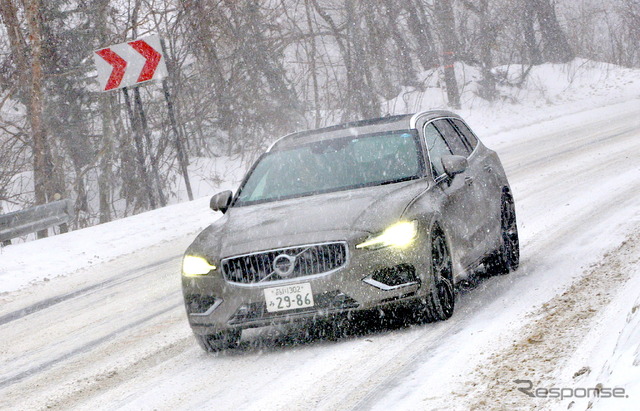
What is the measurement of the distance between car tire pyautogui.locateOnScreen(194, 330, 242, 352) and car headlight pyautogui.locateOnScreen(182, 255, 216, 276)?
45cm

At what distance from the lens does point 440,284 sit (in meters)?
7.38

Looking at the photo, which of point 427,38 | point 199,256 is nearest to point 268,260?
point 199,256

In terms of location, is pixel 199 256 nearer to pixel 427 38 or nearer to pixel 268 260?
pixel 268 260

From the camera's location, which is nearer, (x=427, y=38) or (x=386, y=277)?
(x=386, y=277)

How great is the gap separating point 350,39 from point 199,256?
24894 mm

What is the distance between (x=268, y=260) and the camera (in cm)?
704

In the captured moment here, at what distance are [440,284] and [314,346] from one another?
3.27 feet

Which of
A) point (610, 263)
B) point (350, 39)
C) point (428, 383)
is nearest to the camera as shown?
point (428, 383)

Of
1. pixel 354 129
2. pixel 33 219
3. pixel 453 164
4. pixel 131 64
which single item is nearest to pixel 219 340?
pixel 453 164

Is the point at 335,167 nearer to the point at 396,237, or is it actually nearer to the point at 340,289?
the point at 396,237

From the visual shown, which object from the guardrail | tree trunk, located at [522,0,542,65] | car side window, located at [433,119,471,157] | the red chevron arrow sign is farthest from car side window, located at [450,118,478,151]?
tree trunk, located at [522,0,542,65]

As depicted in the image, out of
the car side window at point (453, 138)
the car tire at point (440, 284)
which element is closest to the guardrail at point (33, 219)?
the car side window at point (453, 138)

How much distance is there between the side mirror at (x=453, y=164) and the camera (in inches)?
319

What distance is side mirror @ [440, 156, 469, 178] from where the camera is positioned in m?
8.09
